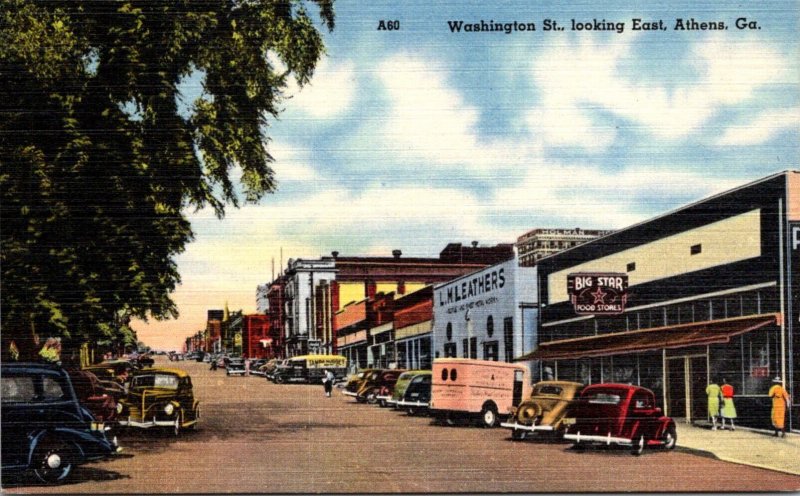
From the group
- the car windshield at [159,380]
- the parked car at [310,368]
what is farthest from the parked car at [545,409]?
the car windshield at [159,380]

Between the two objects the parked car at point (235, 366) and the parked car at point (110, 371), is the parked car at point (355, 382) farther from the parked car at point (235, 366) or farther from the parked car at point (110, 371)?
the parked car at point (110, 371)

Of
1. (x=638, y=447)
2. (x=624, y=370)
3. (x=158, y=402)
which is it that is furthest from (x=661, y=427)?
(x=158, y=402)

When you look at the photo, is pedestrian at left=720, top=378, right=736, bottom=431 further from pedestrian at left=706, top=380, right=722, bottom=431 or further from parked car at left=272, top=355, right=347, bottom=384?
parked car at left=272, top=355, right=347, bottom=384

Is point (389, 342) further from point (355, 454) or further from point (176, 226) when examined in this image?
point (176, 226)

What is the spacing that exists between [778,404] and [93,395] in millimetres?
8205

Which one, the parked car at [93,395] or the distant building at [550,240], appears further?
the distant building at [550,240]

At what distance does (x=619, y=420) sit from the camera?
13.5 meters

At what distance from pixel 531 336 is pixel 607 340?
3.14 ft

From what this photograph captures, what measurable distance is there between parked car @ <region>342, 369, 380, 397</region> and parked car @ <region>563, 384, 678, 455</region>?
8.17 feet

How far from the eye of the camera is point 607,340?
13766mm

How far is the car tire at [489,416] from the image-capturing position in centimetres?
→ 1407

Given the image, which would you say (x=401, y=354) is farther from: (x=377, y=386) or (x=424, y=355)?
Answer: (x=377, y=386)

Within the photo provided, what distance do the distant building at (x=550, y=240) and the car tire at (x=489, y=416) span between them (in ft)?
6.52

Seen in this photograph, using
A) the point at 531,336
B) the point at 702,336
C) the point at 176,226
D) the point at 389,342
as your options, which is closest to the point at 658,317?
the point at 702,336
